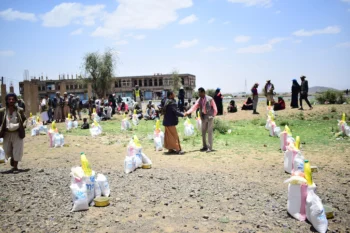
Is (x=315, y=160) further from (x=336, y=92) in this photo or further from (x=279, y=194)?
(x=336, y=92)

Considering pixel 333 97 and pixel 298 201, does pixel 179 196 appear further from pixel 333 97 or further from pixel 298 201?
pixel 333 97

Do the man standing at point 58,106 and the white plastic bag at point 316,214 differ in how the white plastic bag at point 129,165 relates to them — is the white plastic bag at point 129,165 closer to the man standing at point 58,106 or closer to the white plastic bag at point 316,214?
the white plastic bag at point 316,214

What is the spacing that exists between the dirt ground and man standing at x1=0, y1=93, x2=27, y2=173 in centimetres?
49

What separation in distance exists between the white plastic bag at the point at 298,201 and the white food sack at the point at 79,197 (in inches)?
110

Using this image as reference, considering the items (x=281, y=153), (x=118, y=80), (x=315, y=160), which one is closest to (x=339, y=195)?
(x=315, y=160)

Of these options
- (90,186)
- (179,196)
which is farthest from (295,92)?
(90,186)

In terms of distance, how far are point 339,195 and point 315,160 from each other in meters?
2.30

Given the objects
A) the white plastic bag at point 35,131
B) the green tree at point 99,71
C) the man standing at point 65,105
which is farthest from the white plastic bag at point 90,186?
the green tree at point 99,71

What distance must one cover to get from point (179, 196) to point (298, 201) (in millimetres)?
1736

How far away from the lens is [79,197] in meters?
4.01

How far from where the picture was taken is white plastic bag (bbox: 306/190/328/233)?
3303mm

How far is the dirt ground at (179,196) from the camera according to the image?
142 inches

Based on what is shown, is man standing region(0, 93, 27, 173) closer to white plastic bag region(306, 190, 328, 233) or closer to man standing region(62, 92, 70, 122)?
white plastic bag region(306, 190, 328, 233)

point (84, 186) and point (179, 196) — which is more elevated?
point (84, 186)
